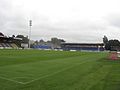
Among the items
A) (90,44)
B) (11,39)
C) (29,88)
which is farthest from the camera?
(90,44)

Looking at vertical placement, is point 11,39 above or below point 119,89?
above

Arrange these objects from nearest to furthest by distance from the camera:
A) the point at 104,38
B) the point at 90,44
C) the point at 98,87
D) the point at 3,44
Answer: the point at 98,87 < the point at 3,44 < the point at 90,44 < the point at 104,38

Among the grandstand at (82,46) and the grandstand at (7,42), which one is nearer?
the grandstand at (7,42)

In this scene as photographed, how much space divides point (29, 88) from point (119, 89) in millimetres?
4341

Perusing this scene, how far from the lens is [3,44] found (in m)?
107

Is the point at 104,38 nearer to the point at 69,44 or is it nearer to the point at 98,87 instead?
the point at 69,44

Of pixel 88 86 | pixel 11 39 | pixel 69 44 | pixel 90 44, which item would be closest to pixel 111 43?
pixel 90 44

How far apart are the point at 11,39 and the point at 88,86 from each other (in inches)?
4235

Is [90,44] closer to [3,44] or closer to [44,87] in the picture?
[3,44]

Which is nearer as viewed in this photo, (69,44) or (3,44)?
(3,44)

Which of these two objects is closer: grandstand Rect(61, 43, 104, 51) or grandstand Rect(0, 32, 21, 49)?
grandstand Rect(0, 32, 21, 49)

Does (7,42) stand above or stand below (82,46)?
above

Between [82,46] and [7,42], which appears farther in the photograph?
[82,46]

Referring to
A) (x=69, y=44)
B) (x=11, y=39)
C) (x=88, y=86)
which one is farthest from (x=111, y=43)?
(x=88, y=86)
